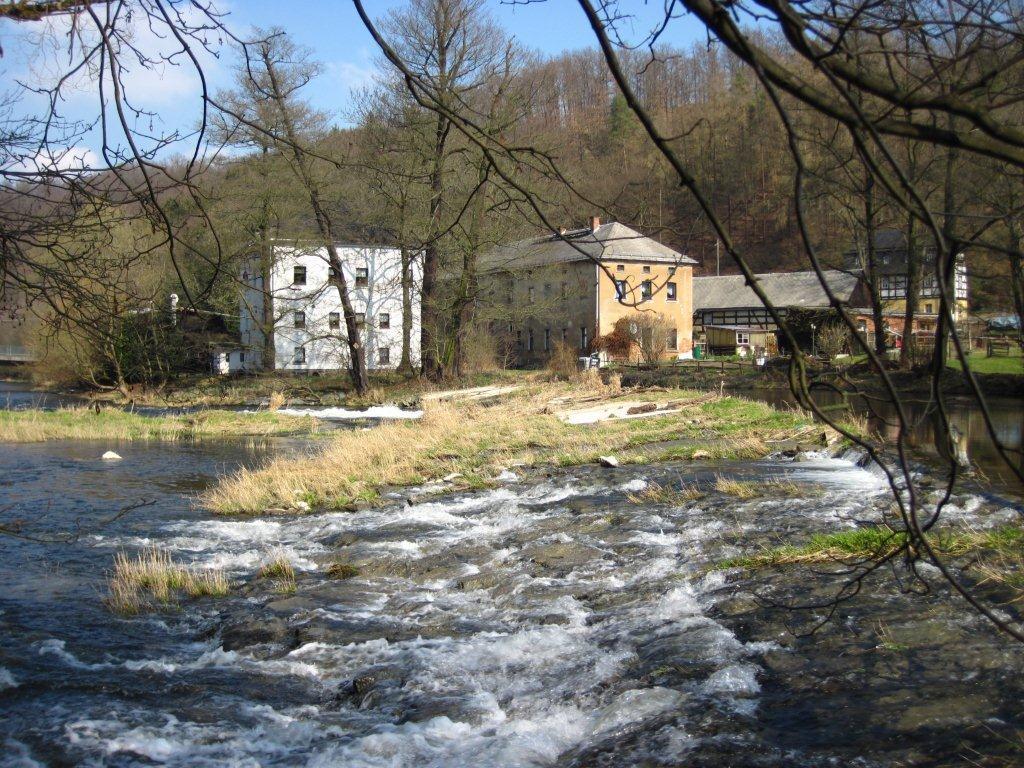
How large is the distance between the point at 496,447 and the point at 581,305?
111ft

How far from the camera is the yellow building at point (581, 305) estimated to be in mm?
37812

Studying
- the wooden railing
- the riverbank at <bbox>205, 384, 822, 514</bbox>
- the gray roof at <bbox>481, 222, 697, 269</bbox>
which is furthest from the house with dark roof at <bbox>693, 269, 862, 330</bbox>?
the wooden railing

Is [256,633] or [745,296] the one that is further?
[745,296]

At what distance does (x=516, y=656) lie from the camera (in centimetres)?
709

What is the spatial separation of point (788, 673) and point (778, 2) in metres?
5.21

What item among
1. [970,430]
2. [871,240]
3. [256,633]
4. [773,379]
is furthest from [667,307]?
[256,633]

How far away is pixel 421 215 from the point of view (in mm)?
32906

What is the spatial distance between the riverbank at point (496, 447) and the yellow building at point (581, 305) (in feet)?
44.8

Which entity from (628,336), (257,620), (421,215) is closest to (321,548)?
(257,620)

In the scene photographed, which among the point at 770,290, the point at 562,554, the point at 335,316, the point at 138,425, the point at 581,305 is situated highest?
the point at 770,290

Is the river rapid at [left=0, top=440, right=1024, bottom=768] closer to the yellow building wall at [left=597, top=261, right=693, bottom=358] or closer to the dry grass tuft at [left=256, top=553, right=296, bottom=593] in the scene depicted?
the dry grass tuft at [left=256, top=553, right=296, bottom=593]

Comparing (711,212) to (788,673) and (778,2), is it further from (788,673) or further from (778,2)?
(788,673)

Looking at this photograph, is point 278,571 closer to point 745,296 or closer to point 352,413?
point 352,413

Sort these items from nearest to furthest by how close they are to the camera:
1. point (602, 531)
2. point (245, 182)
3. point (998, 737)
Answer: point (998, 737) → point (602, 531) → point (245, 182)
